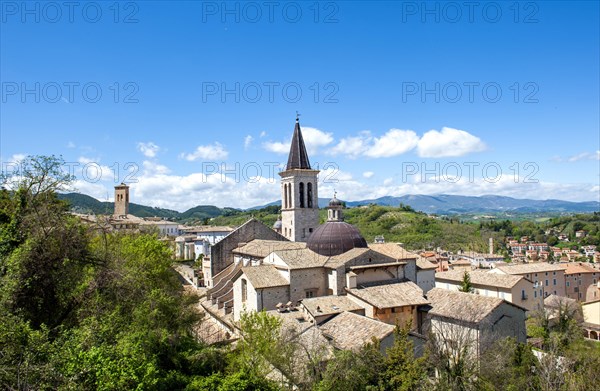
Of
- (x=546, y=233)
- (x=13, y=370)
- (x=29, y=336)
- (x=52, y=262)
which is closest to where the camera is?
(x=13, y=370)

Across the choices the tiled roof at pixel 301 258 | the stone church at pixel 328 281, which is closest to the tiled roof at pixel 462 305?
the stone church at pixel 328 281

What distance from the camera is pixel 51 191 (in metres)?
20.1

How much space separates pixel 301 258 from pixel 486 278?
27160 millimetres

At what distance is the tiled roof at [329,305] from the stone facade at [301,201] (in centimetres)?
1393

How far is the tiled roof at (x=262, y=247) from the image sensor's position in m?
36.6

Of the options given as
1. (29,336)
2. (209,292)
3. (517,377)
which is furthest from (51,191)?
(517,377)

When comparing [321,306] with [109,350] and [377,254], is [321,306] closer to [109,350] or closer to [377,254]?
[377,254]

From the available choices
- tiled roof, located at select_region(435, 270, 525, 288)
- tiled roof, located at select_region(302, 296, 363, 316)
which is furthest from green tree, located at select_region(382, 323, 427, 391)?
tiled roof, located at select_region(435, 270, 525, 288)

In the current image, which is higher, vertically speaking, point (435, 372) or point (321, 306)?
point (321, 306)

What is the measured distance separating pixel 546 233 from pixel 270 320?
519ft

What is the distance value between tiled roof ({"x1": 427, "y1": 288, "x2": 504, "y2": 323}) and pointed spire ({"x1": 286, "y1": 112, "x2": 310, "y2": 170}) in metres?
18.7

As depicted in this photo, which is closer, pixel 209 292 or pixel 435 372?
pixel 435 372

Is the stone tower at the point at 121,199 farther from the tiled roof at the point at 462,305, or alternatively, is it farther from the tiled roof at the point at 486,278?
the tiled roof at the point at 462,305

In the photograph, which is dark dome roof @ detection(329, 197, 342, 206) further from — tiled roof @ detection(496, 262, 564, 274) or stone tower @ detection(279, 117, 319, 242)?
tiled roof @ detection(496, 262, 564, 274)
